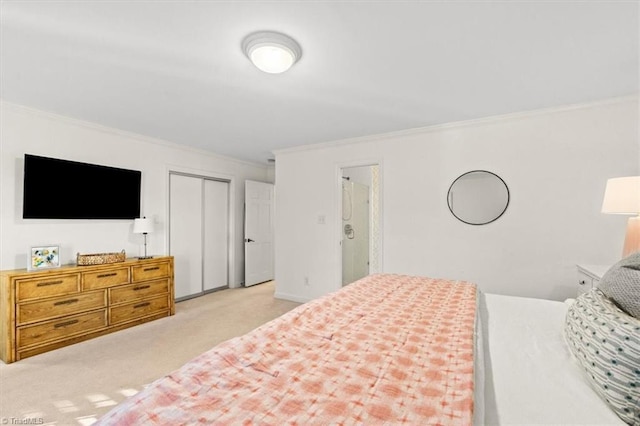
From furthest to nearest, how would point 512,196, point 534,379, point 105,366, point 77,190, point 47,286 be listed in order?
point 77,190 → point 512,196 → point 47,286 → point 105,366 → point 534,379

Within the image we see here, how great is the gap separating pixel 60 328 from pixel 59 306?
0.70 feet

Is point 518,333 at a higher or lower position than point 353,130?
lower

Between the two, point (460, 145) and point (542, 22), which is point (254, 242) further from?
point (542, 22)

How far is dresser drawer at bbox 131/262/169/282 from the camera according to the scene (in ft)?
11.1

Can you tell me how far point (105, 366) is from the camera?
7.96 ft

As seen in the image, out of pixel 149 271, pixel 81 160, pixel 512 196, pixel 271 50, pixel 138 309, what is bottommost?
pixel 138 309

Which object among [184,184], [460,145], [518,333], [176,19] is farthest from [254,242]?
[518,333]

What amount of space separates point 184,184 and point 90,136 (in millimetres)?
1325

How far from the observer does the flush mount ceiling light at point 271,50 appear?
5.74ft

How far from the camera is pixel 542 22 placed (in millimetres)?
1640

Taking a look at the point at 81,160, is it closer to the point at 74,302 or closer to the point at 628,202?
the point at 74,302

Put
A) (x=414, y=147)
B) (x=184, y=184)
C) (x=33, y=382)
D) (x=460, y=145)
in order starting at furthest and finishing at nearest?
(x=184, y=184) → (x=414, y=147) → (x=460, y=145) → (x=33, y=382)

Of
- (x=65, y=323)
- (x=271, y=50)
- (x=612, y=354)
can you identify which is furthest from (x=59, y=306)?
(x=612, y=354)

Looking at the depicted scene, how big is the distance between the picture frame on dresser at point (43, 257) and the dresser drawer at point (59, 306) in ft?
1.15
